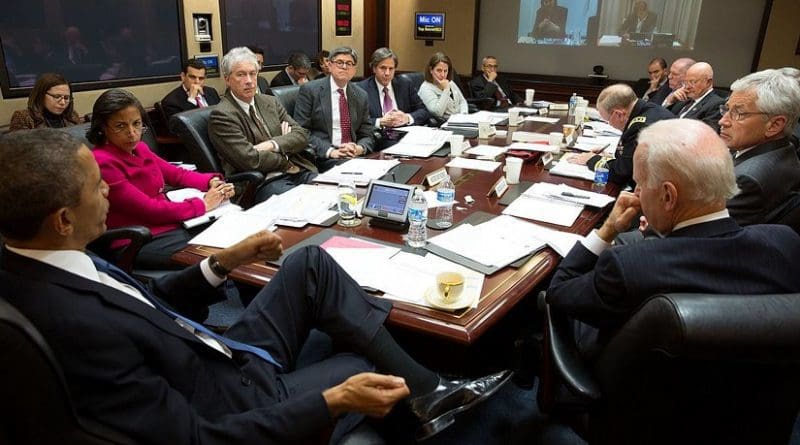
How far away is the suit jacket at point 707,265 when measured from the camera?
1106 millimetres

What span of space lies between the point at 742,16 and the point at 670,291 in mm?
6586

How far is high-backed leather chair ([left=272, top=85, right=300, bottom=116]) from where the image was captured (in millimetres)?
3646

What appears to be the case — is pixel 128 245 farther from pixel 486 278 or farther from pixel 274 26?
pixel 274 26

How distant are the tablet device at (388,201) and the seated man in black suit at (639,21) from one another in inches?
235

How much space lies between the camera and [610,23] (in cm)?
669

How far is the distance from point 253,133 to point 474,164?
4.05 feet

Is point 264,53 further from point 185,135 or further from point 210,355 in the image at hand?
point 210,355

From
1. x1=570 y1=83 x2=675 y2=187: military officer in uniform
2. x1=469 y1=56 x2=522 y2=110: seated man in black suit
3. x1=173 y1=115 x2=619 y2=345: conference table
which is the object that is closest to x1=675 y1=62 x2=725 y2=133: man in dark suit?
x1=570 y1=83 x2=675 y2=187: military officer in uniform

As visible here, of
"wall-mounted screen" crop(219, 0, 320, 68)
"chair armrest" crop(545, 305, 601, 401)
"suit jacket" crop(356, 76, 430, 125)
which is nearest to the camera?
"chair armrest" crop(545, 305, 601, 401)

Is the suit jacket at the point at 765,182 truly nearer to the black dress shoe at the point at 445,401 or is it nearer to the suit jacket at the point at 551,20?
the black dress shoe at the point at 445,401

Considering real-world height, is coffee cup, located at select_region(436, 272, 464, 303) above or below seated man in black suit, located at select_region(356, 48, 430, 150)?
below

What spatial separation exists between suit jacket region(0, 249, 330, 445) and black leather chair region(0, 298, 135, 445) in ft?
0.16

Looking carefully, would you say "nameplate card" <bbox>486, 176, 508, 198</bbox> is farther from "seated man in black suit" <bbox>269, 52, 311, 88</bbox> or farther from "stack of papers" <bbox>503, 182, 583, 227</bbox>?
"seated man in black suit" <bbox>269, 52, 311, 88</bbox>

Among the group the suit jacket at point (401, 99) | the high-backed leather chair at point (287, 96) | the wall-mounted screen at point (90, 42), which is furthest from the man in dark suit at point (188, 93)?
the suit jacket at point (401, 99)
